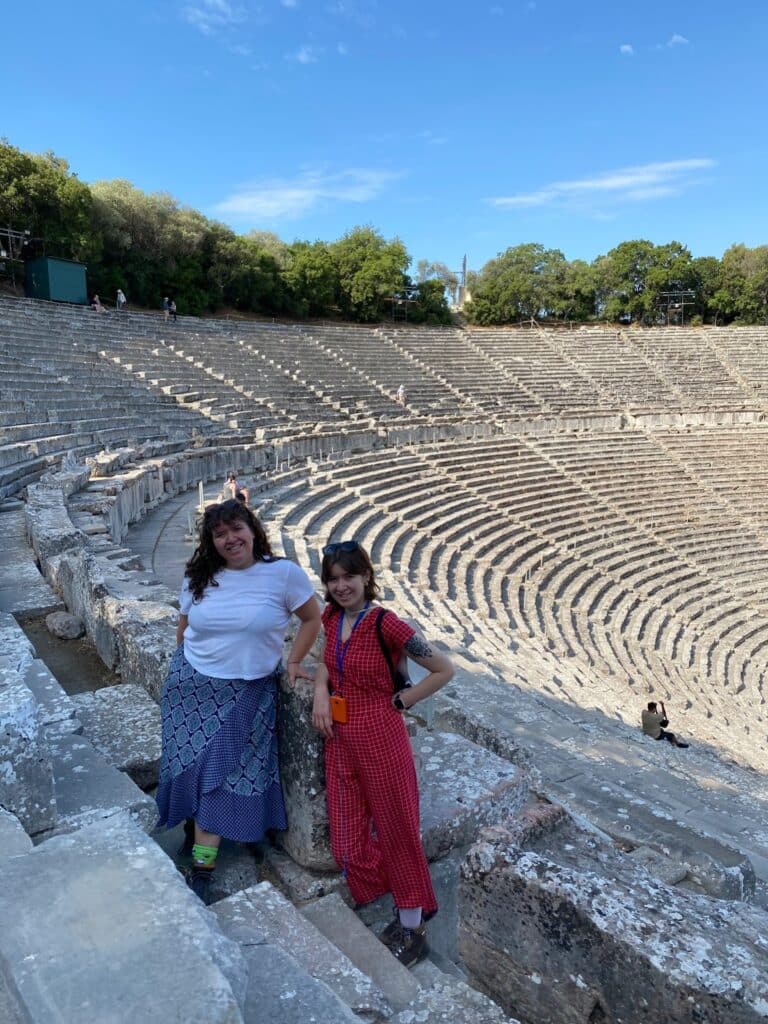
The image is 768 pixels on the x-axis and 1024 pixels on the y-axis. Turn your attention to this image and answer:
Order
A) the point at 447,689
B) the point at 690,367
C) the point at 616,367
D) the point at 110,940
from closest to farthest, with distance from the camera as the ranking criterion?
the point at 110,940, the point at 447,689, the point at 616,367, the point at 690,367

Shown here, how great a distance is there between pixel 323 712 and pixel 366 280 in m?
38.7

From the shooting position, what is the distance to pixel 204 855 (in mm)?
2213

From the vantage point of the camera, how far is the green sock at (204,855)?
2209 millimetres

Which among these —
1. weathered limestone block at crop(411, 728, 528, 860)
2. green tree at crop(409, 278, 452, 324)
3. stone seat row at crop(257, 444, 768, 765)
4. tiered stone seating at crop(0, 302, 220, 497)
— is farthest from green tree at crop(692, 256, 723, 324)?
weathered limestone block at crop(411, 728, 528, 860)

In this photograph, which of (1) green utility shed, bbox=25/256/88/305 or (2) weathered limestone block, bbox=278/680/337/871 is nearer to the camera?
(2) weathered limestone block, bbox=278/680/337/871

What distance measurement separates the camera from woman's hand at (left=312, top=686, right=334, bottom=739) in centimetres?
219

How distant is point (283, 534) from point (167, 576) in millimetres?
3066

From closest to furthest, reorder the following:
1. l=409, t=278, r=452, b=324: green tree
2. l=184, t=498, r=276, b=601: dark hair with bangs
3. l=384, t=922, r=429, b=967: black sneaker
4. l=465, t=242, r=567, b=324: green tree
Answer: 1. l=384, t=922, r=429, b=967: black sneaker
2. l=184, t=498, r=276, b=601: dark hair with bangs
3. l=409, t=278, r=452, b=324: green tree
4. l=465, t=242, r=567, b=324: green tree

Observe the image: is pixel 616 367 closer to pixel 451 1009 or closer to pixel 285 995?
pixel 451 1009

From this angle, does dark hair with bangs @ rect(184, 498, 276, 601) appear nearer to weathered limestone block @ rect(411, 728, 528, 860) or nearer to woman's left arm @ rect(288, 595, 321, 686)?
woman's left arm @ rect(288, 595, 321, 686)

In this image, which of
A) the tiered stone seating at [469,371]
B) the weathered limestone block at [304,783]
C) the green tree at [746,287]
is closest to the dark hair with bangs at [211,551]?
the weathered limestone block at [304,783]

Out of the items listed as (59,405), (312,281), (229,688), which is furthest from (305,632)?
(312,281)

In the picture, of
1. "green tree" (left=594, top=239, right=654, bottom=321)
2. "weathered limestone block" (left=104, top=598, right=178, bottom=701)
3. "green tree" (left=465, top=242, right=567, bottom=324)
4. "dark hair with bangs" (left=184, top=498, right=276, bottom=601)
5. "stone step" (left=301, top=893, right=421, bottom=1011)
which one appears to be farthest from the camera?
"green tree" (left=594, top=239, right=654, bottom=321)

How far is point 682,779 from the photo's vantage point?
5727mm
